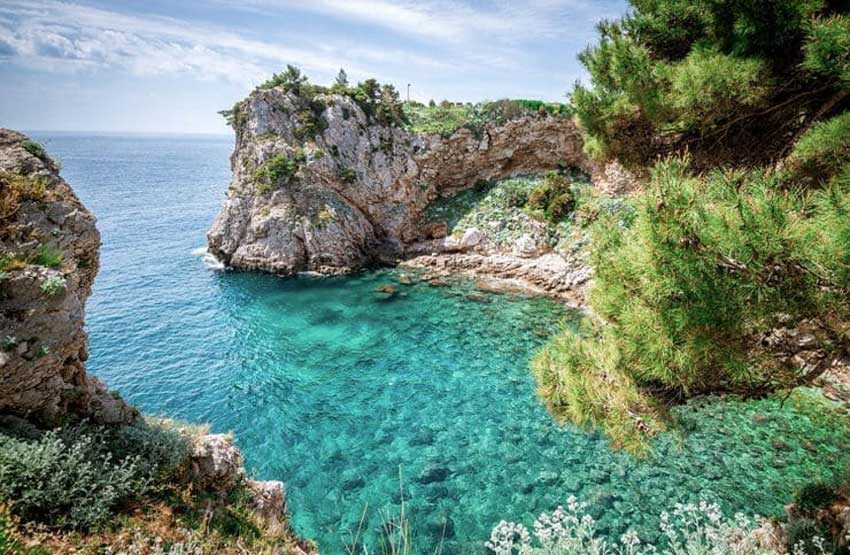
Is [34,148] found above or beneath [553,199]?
beneath

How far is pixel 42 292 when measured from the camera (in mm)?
5824

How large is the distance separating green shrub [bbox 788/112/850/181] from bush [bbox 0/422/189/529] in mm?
9586

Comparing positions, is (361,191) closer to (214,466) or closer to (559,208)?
(559,208)

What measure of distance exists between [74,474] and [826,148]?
1010 cm

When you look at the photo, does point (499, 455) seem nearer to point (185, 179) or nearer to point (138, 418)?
point (138, 418)

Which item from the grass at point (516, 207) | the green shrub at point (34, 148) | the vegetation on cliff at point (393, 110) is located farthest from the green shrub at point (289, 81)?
the green shrub at point (34, 148)

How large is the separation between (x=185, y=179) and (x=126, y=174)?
11.8 meters

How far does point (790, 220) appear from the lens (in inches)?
154

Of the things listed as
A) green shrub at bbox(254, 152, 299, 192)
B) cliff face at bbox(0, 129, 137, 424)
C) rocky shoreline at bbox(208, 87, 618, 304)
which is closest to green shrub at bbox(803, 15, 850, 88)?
cliff face at bbox(0, 129, 137, 424)

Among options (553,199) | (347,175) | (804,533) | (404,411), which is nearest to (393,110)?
(347,175)

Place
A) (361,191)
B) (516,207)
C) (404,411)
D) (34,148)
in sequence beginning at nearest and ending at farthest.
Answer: (34,148)
(404,411)
(516,207)
(361,191)

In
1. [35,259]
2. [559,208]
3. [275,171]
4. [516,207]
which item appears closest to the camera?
[35,259]

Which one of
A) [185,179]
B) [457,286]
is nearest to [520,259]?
[457,286]

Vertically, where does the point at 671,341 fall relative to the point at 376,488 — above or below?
above
